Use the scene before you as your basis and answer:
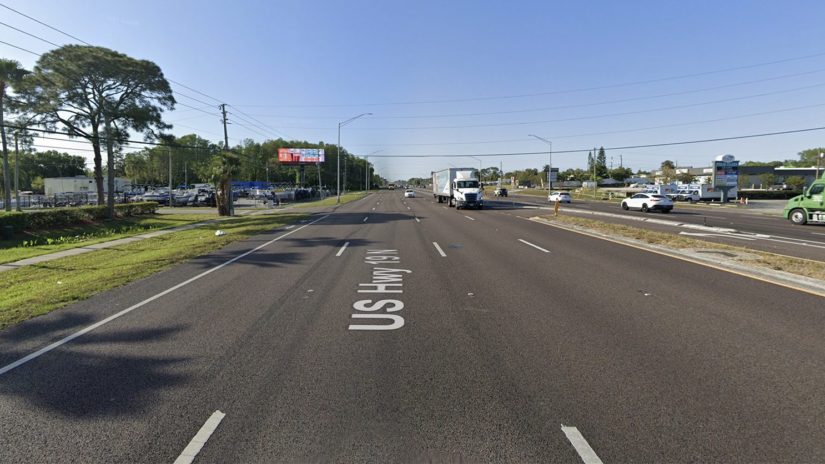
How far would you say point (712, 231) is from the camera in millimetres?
19938

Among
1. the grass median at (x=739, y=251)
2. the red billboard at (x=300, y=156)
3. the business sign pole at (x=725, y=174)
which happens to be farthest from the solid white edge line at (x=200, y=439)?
the red billboard at (x=300, y=156)

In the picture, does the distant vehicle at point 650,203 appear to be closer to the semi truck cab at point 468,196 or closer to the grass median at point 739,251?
the semi truck cab at point 468,196

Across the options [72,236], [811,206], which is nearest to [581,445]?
Answer: [72,236]

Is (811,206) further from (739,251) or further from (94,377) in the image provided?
(94,377)

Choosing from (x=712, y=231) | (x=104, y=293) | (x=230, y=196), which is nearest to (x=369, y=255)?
(x=104, y=293)

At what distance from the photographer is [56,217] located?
25016 millimetres

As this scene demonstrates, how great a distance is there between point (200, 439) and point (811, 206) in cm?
3212

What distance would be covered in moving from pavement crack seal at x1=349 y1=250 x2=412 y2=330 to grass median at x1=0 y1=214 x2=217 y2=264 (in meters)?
12.0

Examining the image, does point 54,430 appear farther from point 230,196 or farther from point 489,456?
point 230,196

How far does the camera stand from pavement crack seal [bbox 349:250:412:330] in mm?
6288

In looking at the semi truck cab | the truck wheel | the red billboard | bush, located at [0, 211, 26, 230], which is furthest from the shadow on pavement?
the red billboard

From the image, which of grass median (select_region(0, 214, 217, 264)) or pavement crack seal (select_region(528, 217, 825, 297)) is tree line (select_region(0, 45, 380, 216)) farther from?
pavement crack seal (select_region(528, 217, 825, 297))

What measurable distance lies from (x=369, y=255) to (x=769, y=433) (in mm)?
10309

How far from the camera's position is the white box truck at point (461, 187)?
123 feet
